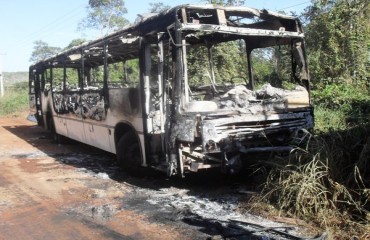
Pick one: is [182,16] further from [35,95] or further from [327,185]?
[35,95]

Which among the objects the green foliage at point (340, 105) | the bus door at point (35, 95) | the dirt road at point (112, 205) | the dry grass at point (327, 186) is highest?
the bus door at point (35, 95)

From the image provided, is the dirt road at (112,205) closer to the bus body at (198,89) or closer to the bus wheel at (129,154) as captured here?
the bus wheel at (129,154)

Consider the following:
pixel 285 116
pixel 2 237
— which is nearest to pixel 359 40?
pixel 285 116

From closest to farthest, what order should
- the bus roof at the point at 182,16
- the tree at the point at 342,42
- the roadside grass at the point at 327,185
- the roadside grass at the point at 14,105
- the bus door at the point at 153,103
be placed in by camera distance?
the roadside grass at the point at 327,185
the bus roof at the point at 182,16
the bus door at the point at 153,103
the tree at the point at 342,42
the roadside grass at the point at 14,105

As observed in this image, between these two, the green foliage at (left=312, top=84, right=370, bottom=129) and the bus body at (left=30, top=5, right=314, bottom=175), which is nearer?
the bus body at (left=30, top=5, right=314, bottom=175)

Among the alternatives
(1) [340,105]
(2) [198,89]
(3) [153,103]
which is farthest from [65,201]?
(1) [340,105]

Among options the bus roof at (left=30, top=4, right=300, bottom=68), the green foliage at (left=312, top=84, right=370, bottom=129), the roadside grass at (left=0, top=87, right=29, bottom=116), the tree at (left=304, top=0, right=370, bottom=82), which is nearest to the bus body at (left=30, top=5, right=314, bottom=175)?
the bus roof at (left=30, top=4, right=300, bottom=68)

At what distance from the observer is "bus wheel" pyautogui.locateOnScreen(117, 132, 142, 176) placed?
24.4ft

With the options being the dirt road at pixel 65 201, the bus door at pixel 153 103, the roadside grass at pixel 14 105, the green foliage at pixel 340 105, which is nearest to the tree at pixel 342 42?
the green foliage at pixel 340 105

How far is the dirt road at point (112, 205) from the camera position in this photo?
15.6 feet

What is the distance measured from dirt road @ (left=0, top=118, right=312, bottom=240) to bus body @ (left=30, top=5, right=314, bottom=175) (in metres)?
0.47

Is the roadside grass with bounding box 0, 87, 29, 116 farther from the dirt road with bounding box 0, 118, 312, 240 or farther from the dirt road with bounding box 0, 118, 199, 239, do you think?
the dirt road with bounding box 0, 118, 312, 240

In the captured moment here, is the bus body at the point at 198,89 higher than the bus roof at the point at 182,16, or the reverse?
the bus roof at the point at 182,16

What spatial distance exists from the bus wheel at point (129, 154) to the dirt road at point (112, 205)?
0.20 meters
